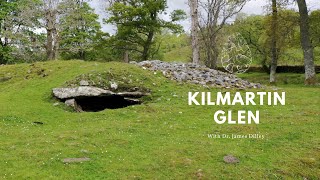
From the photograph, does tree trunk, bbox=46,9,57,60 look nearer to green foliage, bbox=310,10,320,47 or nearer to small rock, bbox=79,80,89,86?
small rock, bbox=79,80,89,86

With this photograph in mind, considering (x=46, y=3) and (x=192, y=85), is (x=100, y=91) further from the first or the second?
(x=46, y=3)

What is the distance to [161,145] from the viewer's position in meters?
12.3

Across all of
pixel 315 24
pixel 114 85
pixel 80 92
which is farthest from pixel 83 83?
pixel 315 24

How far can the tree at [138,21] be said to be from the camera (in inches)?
1576

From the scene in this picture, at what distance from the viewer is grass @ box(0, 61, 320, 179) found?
33.3ft

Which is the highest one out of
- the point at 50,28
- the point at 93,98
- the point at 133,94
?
the point at 50,28

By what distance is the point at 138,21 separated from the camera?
4038cm

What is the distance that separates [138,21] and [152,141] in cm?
2937

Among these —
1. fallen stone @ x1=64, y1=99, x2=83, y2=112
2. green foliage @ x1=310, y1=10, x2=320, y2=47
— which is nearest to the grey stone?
fallen stone @ x1=64, y1=99, x2=83, y2=112

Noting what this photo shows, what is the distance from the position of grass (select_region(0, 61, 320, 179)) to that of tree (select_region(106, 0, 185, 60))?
20177 mm

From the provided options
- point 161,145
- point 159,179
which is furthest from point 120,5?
point 159,179

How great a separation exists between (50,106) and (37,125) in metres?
2.99

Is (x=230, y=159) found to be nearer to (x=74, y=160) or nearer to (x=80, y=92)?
(x=74, y=160)

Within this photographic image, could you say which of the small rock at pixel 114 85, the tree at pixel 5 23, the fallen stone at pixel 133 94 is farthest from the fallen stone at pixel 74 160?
the tree at pixel 5 23
